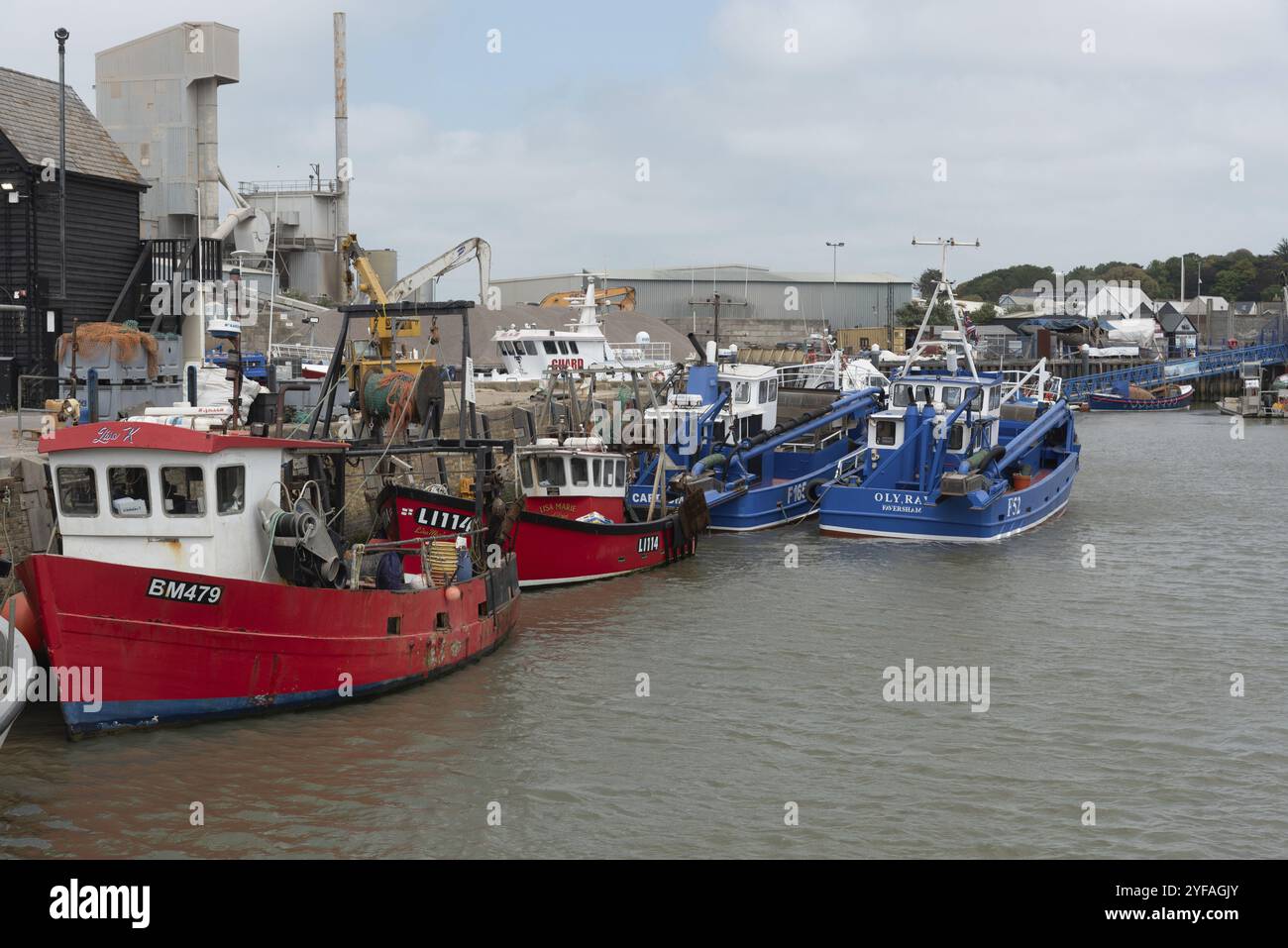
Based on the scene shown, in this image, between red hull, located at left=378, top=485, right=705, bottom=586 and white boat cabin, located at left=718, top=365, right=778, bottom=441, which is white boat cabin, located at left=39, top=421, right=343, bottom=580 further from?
white boat cabin, located at left=718, top=365, right=778, bottom=441

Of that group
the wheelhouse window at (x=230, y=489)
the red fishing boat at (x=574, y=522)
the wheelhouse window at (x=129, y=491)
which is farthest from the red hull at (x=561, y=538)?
the wheelhouse window at (x=129, y=491)

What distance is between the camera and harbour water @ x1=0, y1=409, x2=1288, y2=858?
1297 cm

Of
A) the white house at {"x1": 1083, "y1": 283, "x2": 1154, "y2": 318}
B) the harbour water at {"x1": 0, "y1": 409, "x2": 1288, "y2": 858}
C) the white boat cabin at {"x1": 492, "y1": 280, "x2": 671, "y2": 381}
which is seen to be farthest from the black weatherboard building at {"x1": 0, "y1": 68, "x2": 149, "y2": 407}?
the white house at {"x1": 1083, "y1": 283, "x2": 1154, "y2": 318}

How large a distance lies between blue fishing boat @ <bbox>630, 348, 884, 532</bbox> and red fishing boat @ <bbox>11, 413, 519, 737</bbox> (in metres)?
13.0

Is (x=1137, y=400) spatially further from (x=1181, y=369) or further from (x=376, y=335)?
(x=376, y=335)

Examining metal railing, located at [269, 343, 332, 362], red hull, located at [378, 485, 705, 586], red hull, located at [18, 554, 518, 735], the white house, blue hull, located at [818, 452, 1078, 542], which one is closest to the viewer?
red hull, located at [18, 554, 518, 735]

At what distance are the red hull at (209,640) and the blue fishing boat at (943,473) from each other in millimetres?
16703

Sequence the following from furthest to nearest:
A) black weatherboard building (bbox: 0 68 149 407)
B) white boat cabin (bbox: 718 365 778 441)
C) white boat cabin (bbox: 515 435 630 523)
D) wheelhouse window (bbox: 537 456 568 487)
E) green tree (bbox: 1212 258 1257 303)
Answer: green tree (bbox: 1212 258 1257 303)
white boat cabin (bbox: 718 365 778 441)
black weatherboard building (bbox: 0 68 149 407)
wheelhouse window (bbox: 537 456 568 487)
white boat cabin (bbox: 515 435 630 523)

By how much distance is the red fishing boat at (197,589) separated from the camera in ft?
45.9

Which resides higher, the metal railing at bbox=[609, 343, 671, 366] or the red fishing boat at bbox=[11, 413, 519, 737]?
the metal railing at bbox=[609, 343, 671, 366]

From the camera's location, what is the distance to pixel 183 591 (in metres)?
14.3

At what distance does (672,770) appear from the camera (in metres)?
14.8

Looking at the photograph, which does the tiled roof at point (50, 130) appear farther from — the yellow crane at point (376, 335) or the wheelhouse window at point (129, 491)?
the wheelhouse window at point (129, 491)
